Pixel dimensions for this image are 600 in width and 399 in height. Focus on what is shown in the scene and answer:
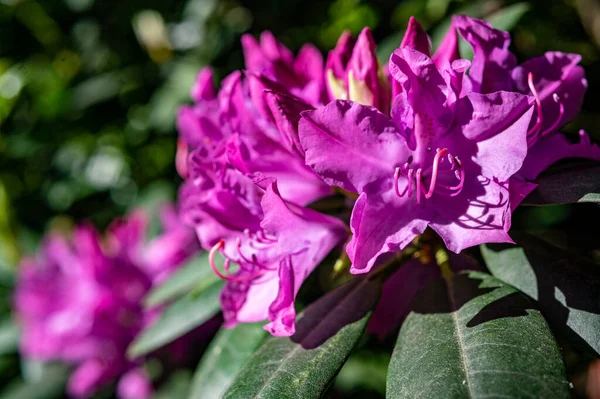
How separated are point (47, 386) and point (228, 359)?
1139 millimetres

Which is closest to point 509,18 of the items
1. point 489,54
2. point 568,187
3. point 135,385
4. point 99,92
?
point 489,54

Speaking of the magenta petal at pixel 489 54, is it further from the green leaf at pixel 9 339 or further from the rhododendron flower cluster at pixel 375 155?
the green leaf at pixel 9 339

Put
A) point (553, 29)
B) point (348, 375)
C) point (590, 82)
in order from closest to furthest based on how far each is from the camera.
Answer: point (590, 82), point (553, 29), point (348, 375)

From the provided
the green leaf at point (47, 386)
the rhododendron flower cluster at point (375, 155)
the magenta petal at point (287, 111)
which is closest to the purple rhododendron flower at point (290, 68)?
the rhododendron flower cluster at point (375, 155)

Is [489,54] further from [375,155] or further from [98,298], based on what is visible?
[98,298]

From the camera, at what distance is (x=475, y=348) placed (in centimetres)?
73

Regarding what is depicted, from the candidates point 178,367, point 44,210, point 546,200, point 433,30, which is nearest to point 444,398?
point 546,200

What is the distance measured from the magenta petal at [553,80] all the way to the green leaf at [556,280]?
18 centimetres

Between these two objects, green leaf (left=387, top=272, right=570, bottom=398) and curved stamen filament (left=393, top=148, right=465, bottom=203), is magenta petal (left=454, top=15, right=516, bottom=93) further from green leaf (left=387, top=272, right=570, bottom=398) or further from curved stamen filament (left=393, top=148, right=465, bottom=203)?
green leaf (left=387, top=272, right=570, bottom=398)

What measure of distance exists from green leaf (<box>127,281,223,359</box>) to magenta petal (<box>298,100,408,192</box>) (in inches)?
20.0

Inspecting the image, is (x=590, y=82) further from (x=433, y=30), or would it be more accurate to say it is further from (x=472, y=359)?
(x=472, y=359)

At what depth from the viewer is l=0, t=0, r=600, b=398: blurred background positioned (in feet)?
6.73

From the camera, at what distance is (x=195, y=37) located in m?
2.24

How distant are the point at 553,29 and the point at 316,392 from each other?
144cm
